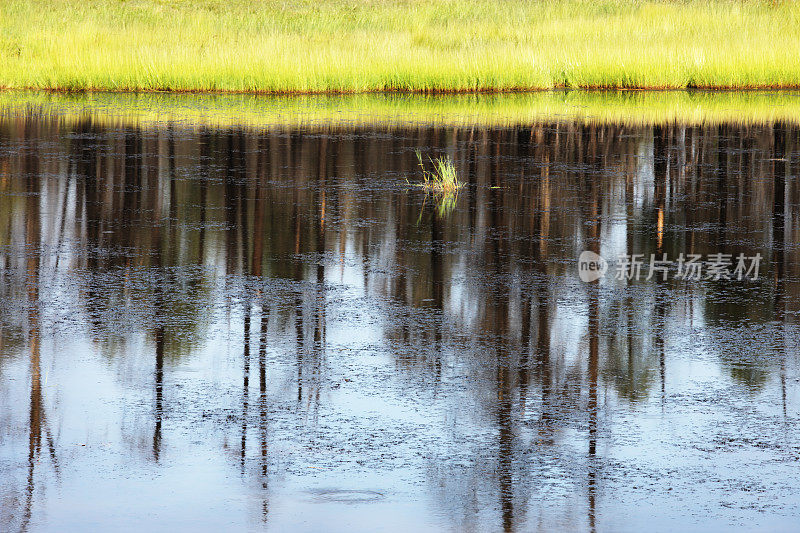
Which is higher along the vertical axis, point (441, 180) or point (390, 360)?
point (441, 180)

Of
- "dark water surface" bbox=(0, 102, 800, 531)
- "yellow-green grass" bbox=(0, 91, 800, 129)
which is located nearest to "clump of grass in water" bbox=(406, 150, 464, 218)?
"dark water surface" bbox=(0, 102, 800, 531)

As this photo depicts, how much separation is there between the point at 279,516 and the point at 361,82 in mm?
22922

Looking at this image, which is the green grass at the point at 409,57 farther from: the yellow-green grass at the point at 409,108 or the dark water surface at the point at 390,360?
the dark water surface at the point at 390,360

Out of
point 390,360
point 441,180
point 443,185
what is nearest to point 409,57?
point 441,180

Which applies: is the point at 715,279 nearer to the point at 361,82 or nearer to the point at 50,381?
the point at 50,381

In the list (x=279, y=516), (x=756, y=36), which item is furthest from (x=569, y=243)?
(x=756, y=36)

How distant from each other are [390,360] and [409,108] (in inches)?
667

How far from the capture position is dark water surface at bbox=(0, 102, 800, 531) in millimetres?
5215

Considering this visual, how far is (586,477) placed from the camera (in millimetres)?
5406

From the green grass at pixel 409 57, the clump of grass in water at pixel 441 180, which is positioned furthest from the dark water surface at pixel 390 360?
the green grass at pixel 409 57

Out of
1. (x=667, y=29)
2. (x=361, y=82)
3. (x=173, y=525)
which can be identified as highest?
(x=667, y=29)

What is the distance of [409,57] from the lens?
91.1ft

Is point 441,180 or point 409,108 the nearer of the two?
point 441,180

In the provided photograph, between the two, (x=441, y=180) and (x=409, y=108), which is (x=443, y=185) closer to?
(x=441, y=180)
